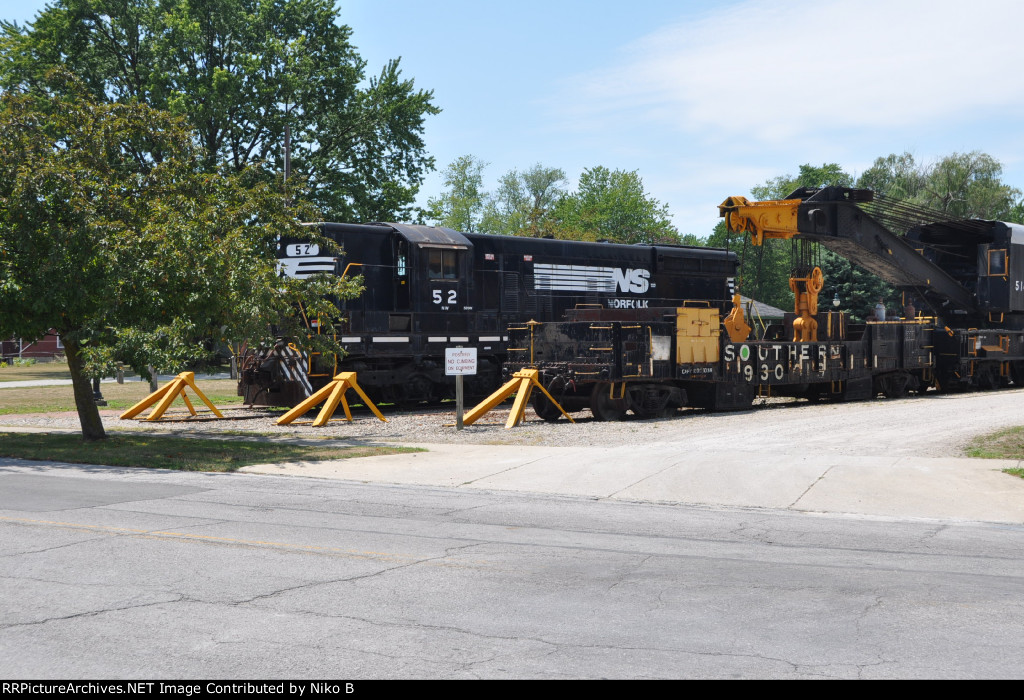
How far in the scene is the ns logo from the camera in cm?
2734

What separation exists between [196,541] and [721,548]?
4770mm

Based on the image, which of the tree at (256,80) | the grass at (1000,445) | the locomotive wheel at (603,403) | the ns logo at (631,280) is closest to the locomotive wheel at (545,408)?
the locomotive wheel at (603,403)

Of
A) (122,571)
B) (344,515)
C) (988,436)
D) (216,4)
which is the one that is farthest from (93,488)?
(216,4)

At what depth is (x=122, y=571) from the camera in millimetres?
7527

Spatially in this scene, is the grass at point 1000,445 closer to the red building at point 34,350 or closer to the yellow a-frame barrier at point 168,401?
the yellow a-frame barrier at point 168,401

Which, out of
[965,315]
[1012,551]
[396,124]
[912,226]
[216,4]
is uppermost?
[216,4]

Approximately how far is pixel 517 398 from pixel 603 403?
1956 mm

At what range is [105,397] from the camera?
2934 centimetres

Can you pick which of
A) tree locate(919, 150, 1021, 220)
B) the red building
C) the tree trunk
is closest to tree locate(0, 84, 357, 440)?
the tree trunk

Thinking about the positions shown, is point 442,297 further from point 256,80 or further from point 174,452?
point 256,80

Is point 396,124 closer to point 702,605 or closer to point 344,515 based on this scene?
point 344,515

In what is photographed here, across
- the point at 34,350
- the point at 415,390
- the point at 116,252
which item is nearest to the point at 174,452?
the point at 116,252

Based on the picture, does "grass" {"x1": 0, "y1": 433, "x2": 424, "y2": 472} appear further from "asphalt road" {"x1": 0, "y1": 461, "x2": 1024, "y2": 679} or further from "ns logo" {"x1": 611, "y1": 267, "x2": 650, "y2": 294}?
"ns logo" {"x1": 611, "y1": 267, "x2": 650, "y2": 294}

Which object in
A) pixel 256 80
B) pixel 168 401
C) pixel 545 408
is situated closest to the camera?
pixel 545 408
